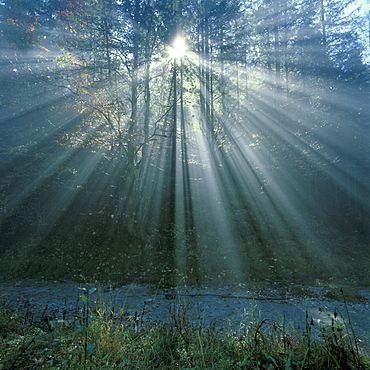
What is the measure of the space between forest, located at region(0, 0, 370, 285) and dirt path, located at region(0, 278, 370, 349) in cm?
91

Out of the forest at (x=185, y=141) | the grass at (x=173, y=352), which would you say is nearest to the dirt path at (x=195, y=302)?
the forest at (x=185, y=141)

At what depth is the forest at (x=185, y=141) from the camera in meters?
10.9

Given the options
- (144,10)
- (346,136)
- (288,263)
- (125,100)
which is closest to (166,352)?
(288,263)

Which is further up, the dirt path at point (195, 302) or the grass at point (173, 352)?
the grass at point (173, 352)

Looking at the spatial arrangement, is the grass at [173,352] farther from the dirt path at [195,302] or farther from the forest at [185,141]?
the forest at [185,141]

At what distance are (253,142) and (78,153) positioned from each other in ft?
38.5

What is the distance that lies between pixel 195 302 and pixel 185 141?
1169 cm

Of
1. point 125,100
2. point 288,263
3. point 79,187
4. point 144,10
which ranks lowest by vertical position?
point 288,263

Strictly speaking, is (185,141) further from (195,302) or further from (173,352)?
(173,352)

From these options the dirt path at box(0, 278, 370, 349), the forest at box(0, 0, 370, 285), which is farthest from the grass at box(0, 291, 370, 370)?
the forest at box(0, 0, 370, 285)

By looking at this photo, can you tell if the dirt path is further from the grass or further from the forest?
the grass

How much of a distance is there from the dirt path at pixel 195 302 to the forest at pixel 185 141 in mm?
910

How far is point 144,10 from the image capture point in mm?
11180

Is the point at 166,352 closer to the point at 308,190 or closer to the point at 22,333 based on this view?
the point at 22,333
